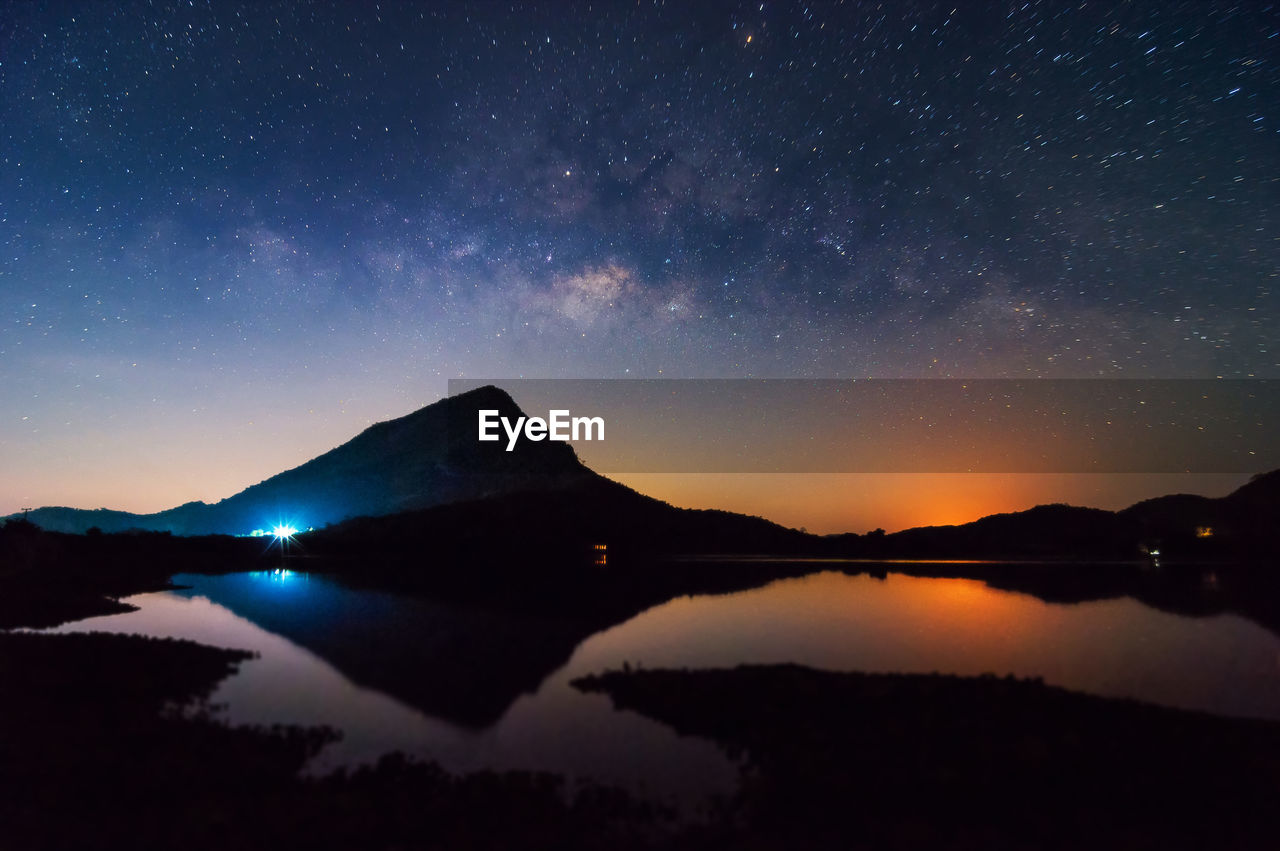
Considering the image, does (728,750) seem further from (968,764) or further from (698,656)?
(698,656)

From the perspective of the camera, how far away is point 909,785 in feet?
47.0

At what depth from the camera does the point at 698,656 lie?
29438mm

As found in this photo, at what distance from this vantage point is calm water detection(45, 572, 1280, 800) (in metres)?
17.0

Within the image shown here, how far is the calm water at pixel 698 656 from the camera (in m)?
17.0

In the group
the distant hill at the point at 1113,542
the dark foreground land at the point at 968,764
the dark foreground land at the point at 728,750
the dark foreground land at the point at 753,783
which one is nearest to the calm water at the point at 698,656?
the dark foreground land at the point at 728,750

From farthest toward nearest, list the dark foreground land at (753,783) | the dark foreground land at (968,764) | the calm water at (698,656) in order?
the calm water at (698,656) < the dark foreground land at (968,764) < the dark foreground land at (753,783)

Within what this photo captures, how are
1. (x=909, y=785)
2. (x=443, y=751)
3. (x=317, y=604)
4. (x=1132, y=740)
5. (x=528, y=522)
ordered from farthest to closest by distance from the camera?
1. (x=528, y=522)
2. (x=317, y=604)
3. (x=1132, y=740)
4. (x=443, y=751)
5. (x=909, y=785)

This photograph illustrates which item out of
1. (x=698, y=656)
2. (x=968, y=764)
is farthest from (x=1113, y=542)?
(x=968, y=764)

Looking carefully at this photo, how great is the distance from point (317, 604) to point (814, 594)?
47249 mm

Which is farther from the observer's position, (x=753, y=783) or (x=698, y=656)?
(x=698, y=656)

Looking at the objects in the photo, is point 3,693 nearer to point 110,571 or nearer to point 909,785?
point 909,785

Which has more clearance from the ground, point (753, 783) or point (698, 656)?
point (753, 783)

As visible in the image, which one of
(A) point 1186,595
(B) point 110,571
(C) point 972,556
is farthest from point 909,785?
(C) point 972,556

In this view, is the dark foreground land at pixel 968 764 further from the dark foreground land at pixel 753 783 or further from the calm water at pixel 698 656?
the calm water at pixel 698 656
